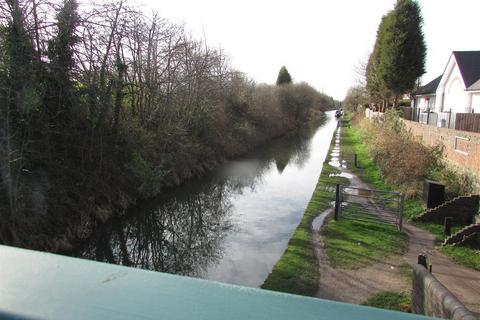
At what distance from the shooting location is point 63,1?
38.5 feet

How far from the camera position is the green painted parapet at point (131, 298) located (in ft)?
3.17

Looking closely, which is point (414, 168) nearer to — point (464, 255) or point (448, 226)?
point (448, 226)

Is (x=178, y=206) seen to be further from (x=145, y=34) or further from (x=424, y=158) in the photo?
(x=424, y=158)

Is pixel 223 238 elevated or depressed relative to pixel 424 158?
depressed

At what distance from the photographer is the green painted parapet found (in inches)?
38.1

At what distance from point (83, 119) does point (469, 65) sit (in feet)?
99.4

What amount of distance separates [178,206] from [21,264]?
55.3 ft

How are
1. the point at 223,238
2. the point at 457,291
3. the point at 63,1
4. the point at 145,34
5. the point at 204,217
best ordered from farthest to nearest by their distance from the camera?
the point at 145,34, the point at 204,217, the point at 223,238, the point at 63,1, the point at 457,291

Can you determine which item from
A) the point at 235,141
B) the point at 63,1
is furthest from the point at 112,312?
the point at 235,141

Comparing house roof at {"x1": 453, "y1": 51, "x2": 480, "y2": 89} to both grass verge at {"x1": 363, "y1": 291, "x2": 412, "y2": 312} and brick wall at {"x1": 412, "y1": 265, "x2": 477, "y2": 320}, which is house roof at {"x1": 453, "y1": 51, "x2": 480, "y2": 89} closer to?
grass verge at {"x1": 363, "y1": 291, "x2": 412, "y2": 312}

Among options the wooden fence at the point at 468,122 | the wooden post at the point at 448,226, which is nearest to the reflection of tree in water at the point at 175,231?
the wooden post at the point at 448,226

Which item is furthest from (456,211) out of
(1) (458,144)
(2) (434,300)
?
(2) (434,300)

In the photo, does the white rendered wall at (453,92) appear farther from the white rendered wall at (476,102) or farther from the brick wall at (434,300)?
the brick wall at (434,300)

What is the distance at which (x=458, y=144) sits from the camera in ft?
50.5
